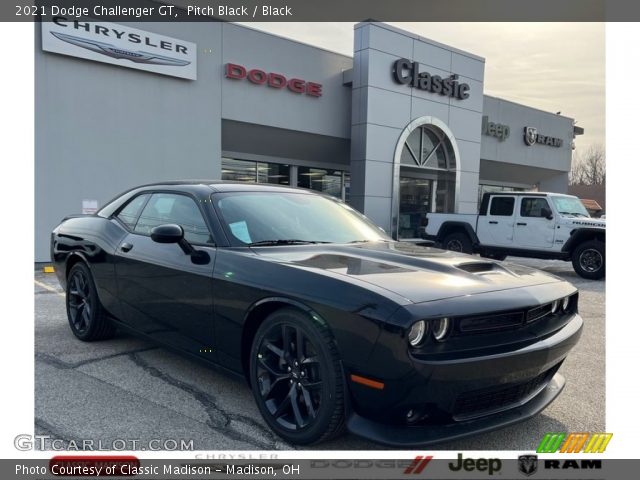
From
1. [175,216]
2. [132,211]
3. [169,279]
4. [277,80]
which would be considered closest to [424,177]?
[277,80]

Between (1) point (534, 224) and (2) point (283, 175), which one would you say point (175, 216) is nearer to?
(1) point (534, 224)

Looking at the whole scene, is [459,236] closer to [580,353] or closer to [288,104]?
[288,104]

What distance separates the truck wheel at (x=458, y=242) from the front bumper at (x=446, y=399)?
9.89 m

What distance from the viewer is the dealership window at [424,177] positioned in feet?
53.9

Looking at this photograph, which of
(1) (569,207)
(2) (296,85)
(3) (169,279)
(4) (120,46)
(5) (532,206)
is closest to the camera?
(3) (169,279)

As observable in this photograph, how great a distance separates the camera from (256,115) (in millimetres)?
13586

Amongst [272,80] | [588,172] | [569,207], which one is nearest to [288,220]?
[569,207]

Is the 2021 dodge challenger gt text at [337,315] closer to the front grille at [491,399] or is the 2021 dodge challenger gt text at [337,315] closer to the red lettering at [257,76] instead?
the front grille at [491,399]

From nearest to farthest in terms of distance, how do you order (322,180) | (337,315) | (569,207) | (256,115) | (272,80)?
(337,315)
(569,207)
(256,115)
(272,80)
(322,180)

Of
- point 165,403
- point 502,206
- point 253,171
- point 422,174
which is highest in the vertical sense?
point 422,174

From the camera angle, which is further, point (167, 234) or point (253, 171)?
point (253, 171)

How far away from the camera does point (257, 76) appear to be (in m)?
13.4

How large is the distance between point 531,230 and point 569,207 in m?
0.95

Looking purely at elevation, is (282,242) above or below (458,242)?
above
